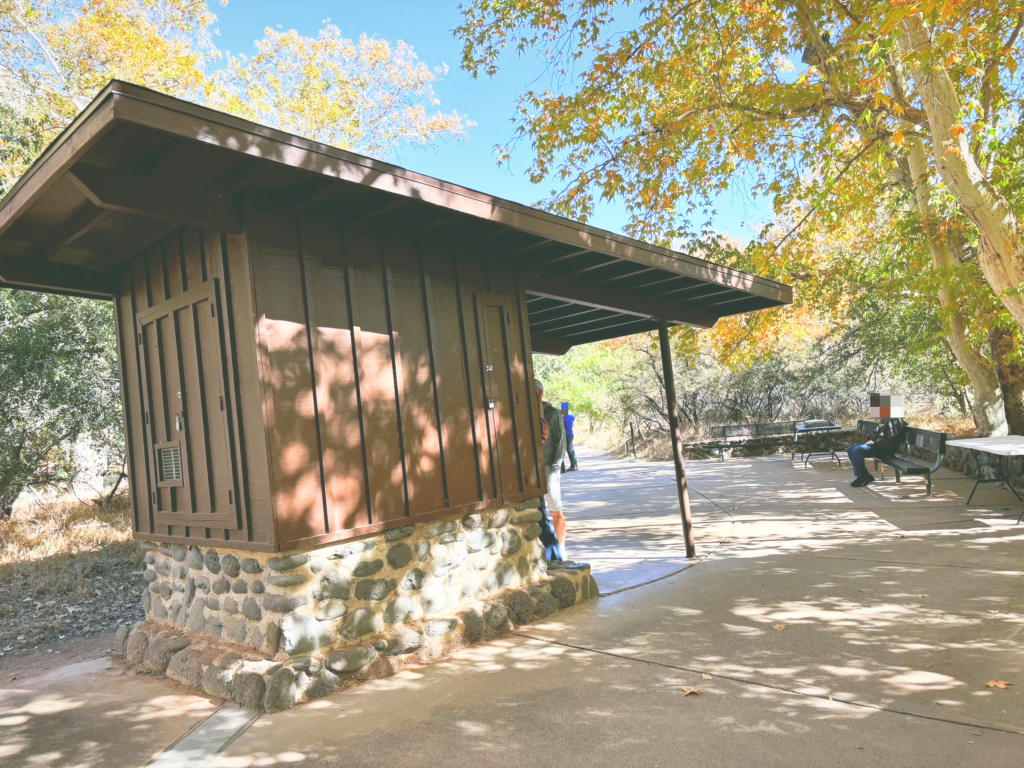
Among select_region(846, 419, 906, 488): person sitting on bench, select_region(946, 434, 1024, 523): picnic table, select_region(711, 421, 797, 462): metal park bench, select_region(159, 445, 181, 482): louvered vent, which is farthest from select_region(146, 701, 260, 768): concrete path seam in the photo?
select_region(711, 421, 797, 462): metal park bench

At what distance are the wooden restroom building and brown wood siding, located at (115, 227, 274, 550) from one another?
0.7 inches

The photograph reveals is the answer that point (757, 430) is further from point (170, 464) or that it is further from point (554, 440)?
point (170, 464)

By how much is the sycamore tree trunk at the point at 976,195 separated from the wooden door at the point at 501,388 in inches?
211

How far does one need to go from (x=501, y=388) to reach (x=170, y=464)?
252cm

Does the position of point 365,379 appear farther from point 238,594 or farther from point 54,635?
point 54,635

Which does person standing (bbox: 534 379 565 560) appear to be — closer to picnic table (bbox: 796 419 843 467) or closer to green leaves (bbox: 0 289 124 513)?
green leaves (bbox: 0 289 124 513)

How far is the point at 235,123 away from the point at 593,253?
10.3 ft

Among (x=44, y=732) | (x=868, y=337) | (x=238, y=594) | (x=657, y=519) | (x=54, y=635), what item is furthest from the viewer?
(x=868, y=337)

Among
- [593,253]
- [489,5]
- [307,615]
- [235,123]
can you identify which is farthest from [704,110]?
[307,615]

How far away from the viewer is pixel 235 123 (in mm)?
3477

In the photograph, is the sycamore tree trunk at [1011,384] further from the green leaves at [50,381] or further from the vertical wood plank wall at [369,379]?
the green leaves at [50,381]

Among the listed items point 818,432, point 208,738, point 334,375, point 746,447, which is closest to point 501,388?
point 334,375

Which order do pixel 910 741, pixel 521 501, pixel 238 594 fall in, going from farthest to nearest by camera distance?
pixel 521 501 < pixel 238 594 < pixel 910 741

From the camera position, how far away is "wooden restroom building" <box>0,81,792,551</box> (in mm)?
3832
